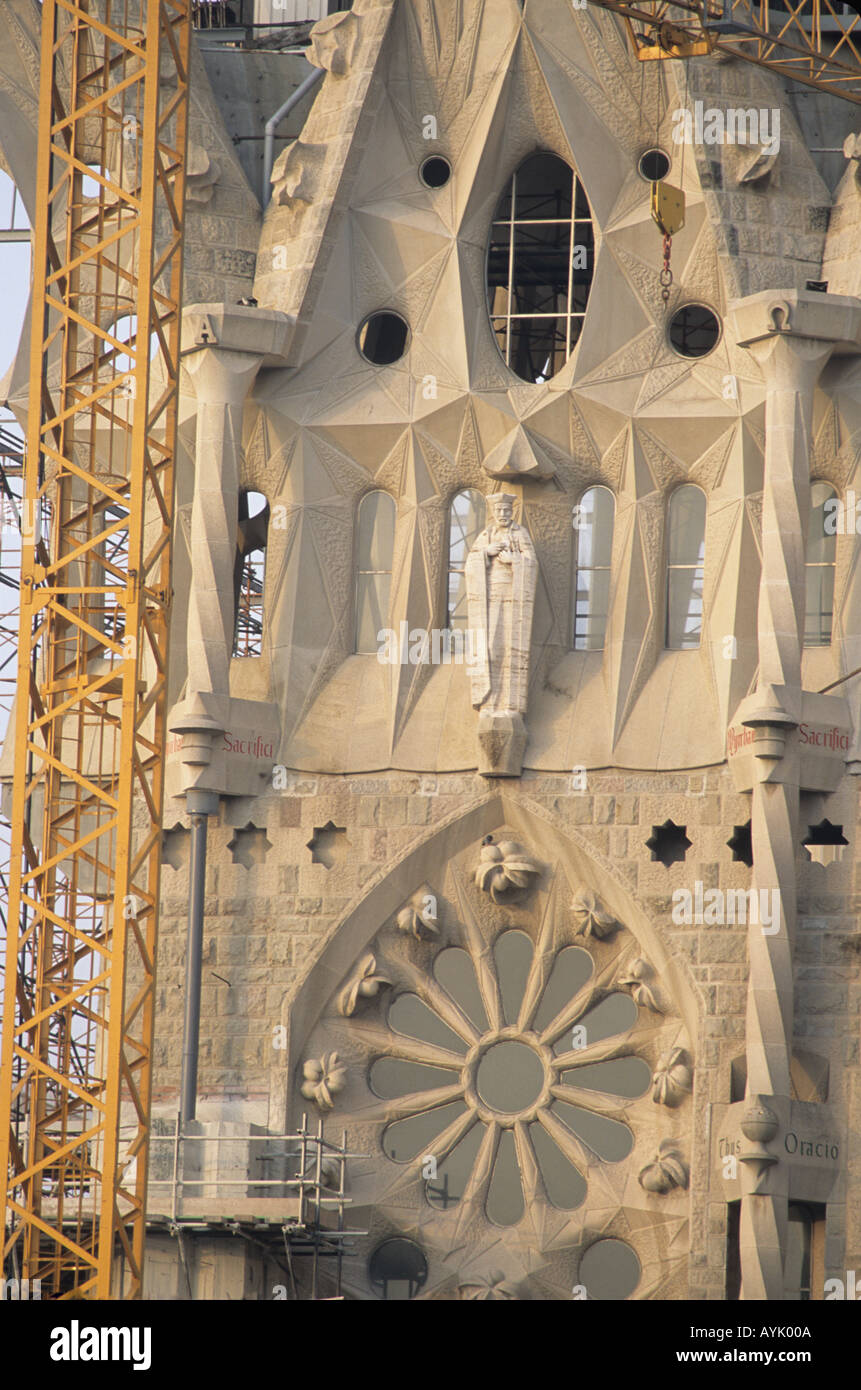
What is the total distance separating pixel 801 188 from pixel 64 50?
8.72 metres

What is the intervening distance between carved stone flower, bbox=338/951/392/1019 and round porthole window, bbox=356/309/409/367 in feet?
23.5

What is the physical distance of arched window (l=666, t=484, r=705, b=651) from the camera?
117 ft

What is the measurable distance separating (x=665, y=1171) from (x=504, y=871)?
149 inches

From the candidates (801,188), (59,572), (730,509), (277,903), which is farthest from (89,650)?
(801,188)

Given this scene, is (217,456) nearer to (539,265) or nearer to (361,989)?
(539,265)

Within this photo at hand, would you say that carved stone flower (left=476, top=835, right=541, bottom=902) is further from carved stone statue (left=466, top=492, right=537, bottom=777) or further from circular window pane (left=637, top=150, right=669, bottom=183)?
circular window pane (left=637, top=150, right=669, bottom=183)

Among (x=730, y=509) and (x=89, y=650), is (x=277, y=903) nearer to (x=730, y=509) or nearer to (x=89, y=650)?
(x=89, y=650)

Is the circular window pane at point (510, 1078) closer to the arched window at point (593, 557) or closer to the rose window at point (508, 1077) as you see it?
the rose window at point (508, 1077)

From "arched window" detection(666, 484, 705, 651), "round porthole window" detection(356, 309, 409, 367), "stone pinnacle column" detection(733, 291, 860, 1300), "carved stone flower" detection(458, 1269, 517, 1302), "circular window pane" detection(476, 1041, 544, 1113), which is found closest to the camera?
"stone pinnacle column" detection(733, 291, 860, 1300)

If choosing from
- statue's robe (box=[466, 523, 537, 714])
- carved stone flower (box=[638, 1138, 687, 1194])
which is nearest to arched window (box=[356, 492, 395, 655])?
statue's robe (box=[466, 523, 537, 714])

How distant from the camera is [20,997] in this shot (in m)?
32.8

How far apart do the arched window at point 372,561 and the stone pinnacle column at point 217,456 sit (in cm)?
176

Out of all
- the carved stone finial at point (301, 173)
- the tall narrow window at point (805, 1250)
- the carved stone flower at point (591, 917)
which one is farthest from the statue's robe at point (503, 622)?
the tall narrow window at point (805, 1250)
